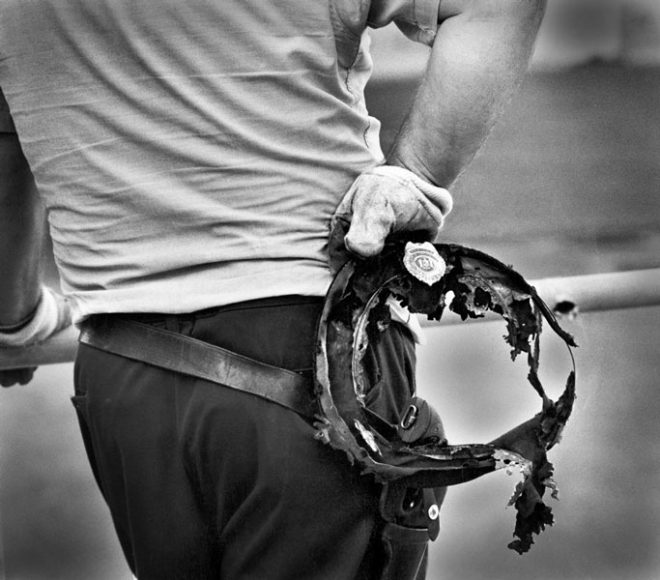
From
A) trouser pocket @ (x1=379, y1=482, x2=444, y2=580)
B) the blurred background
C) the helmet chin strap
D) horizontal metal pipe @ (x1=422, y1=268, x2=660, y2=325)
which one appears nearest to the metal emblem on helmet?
the helmet chin strap

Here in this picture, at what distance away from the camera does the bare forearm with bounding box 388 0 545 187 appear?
1.13m

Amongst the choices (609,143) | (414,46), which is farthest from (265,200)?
(609,143)

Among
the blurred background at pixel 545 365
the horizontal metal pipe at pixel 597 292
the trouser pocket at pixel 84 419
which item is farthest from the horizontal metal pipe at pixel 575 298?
the blurred background at pixel 545 365

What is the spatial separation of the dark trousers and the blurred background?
163 cm

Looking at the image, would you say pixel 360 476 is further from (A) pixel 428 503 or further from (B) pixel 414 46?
(B) pixel 414 46

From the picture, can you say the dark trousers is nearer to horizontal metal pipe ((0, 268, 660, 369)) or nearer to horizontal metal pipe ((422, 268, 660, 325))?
horizontal metal pipe ((0, 268, 660, 369))

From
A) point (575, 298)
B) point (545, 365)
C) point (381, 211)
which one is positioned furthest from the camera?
point (545, 365)

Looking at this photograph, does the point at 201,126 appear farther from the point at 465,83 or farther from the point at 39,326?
the point at 39,326

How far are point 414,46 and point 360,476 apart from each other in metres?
2.22

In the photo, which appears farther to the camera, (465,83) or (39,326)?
(39,326)

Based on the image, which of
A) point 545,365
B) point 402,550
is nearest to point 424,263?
point 402,550

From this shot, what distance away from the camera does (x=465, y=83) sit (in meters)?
1.14

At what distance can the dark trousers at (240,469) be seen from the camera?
1.13 meters

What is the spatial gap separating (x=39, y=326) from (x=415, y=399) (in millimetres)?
623
